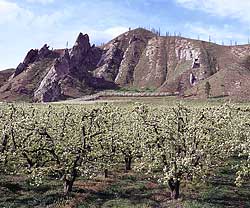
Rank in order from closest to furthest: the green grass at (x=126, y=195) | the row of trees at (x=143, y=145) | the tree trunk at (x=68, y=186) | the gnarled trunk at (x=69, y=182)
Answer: the green grass at (x=126, y=195)
the row of trees at (x=143, y=145)
the gnarled trunk at (x=69, y=182)
the tree trunk at (x=68, y=186)

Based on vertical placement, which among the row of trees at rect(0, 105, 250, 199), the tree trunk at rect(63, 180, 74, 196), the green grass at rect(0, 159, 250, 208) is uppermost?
the row of trees at rect(0, 105, 250, 199)

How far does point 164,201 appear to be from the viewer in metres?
36.0

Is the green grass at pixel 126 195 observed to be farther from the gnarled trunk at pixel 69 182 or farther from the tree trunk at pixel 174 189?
the gnarled trunk at pixel 69 182

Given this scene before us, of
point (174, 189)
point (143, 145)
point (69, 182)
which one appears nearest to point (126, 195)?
point (174, 189)

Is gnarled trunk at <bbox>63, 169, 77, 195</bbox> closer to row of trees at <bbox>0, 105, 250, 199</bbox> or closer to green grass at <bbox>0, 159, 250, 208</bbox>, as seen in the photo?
row of trees at <bbox>0, 105, 250, 199</bbox>

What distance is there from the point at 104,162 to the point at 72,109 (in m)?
14.8

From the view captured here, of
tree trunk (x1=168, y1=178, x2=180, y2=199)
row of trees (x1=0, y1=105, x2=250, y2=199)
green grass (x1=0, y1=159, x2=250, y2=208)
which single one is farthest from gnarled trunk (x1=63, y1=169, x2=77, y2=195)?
tree trunk (x1=168, y1=178, x2=180, y2=199)

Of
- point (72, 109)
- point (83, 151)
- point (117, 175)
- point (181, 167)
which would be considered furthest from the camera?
point (72, 109)

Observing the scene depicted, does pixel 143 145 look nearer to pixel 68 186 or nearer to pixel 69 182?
pixel 69 182

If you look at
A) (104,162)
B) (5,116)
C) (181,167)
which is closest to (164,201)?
(181,167)

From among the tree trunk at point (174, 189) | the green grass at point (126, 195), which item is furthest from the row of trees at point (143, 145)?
the green grass at point (126, 195)

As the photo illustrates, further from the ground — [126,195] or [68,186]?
[68,186]

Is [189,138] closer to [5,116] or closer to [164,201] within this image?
[164,201]

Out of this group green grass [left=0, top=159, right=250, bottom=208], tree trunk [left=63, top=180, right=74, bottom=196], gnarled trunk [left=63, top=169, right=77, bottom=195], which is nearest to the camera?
green grass [left=0, top=159, right=250, bottom=208]
